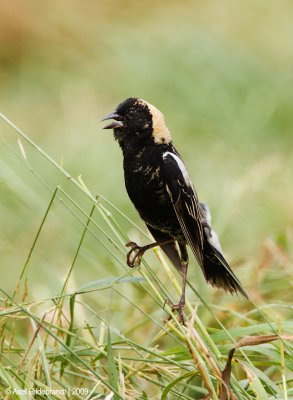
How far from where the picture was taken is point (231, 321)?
415 cm

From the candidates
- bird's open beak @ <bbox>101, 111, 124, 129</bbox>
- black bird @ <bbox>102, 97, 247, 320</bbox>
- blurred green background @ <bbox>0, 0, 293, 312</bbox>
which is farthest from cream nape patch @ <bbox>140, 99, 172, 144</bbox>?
blurred green background @ <bbox>0, 0, 293, 312</bbox>

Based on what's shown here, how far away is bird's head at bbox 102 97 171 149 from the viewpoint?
4035mm

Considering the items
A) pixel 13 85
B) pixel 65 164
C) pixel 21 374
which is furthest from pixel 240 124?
pixel 21 374

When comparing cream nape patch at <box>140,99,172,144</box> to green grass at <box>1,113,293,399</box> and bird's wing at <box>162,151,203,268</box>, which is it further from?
green grass at <box>1,113,293,399</box>

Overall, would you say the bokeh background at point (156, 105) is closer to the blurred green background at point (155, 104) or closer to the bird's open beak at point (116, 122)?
the blurred green background at point (155, 104)

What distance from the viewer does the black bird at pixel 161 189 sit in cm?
392

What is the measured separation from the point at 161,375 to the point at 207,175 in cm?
342

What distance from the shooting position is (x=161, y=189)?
394 cm

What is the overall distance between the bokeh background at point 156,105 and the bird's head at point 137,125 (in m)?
0.41

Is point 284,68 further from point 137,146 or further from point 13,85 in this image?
point 137,146

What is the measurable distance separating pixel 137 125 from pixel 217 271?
659 mm
